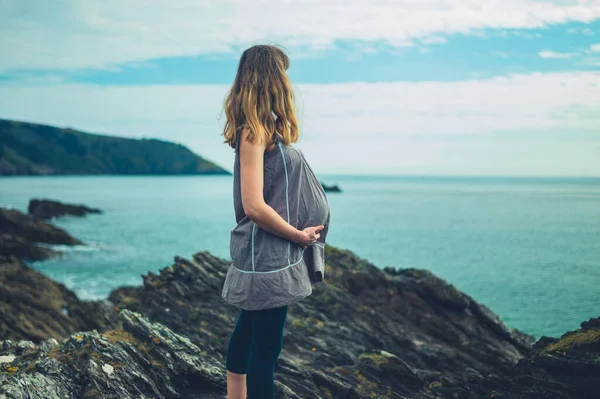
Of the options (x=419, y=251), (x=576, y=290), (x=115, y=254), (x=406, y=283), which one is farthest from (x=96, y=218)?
(x=406, y=283)

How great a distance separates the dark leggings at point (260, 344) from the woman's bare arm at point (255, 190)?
0.83 meters

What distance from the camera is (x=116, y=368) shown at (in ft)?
23.1

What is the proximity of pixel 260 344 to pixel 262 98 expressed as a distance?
2.28 m

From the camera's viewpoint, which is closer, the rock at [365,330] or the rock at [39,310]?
the rock at [365,330]

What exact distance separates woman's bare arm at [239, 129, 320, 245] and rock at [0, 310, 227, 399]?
3.47m

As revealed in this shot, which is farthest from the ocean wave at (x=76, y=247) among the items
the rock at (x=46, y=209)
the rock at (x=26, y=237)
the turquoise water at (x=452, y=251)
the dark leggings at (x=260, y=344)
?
the dark leggings at (x=260, y=344)

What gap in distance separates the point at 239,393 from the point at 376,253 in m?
49.8

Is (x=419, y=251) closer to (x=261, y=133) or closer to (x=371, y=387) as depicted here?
(x=371, y=387)

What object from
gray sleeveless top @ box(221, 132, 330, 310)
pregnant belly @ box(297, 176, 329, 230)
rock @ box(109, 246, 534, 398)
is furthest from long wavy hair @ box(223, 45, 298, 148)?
rock @ box(109, 246, 534, 398)

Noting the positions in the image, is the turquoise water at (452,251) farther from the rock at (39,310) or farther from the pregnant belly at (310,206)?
the pregnant belly at (310,206)

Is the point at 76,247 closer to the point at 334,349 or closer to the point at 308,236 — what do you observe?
Answer: the point at 334,349

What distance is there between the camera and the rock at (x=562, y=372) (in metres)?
6.93

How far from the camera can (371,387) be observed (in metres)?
9.22

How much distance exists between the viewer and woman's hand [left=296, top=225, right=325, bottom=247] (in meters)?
4.86
